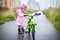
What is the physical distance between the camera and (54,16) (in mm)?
2498

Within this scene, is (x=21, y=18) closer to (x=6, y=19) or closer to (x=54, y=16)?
(x=6, y=19)

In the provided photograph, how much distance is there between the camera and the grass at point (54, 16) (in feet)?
8.16

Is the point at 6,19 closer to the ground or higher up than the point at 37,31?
higher up

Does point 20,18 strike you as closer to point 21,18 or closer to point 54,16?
point 21,18

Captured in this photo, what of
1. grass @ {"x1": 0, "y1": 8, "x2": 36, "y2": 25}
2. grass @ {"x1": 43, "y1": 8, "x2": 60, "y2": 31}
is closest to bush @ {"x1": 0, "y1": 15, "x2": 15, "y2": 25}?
grass @ {"x1": 0, "y1": 8, "x2": 36, "y2": 25}

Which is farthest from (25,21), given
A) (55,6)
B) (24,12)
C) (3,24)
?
(55,6)

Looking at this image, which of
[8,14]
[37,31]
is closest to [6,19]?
[8,14]

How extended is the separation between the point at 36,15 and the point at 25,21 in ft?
0.54

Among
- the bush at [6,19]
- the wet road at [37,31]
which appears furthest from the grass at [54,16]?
the bush at [6,19]

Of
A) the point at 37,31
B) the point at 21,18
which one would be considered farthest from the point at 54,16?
the point at 21,18

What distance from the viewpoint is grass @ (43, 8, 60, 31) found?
8.16 feet

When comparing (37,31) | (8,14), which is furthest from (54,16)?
(8,14)

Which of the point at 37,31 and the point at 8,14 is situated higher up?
the point at 8,14

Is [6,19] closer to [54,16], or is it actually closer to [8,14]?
[8,14]
